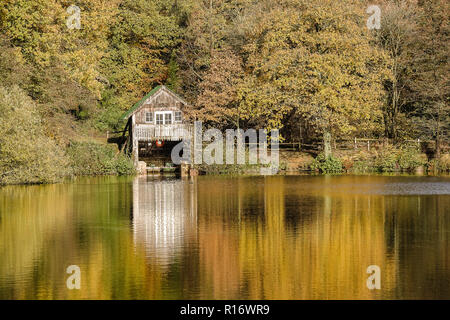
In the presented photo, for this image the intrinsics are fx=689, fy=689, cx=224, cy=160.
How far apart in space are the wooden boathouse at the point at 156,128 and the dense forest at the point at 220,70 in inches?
77.3

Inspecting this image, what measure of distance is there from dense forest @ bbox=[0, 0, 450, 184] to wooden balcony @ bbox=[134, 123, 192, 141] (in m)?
1.59

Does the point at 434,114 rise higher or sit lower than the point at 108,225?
higher

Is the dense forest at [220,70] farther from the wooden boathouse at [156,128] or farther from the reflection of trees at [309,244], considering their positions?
the reflection of trees at [309,244]

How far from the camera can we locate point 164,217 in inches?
945

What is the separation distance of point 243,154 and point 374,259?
112 ft

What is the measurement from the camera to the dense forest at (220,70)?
133 ft

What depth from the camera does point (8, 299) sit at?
12.5 m

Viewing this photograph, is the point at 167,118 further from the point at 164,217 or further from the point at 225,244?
the point at 225,244

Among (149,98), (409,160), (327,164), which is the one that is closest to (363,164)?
(409,160)

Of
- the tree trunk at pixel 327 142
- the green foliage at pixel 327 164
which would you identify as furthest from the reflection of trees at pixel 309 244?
the tree trunk at pixel 327 142

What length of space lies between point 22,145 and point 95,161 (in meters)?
13.0
